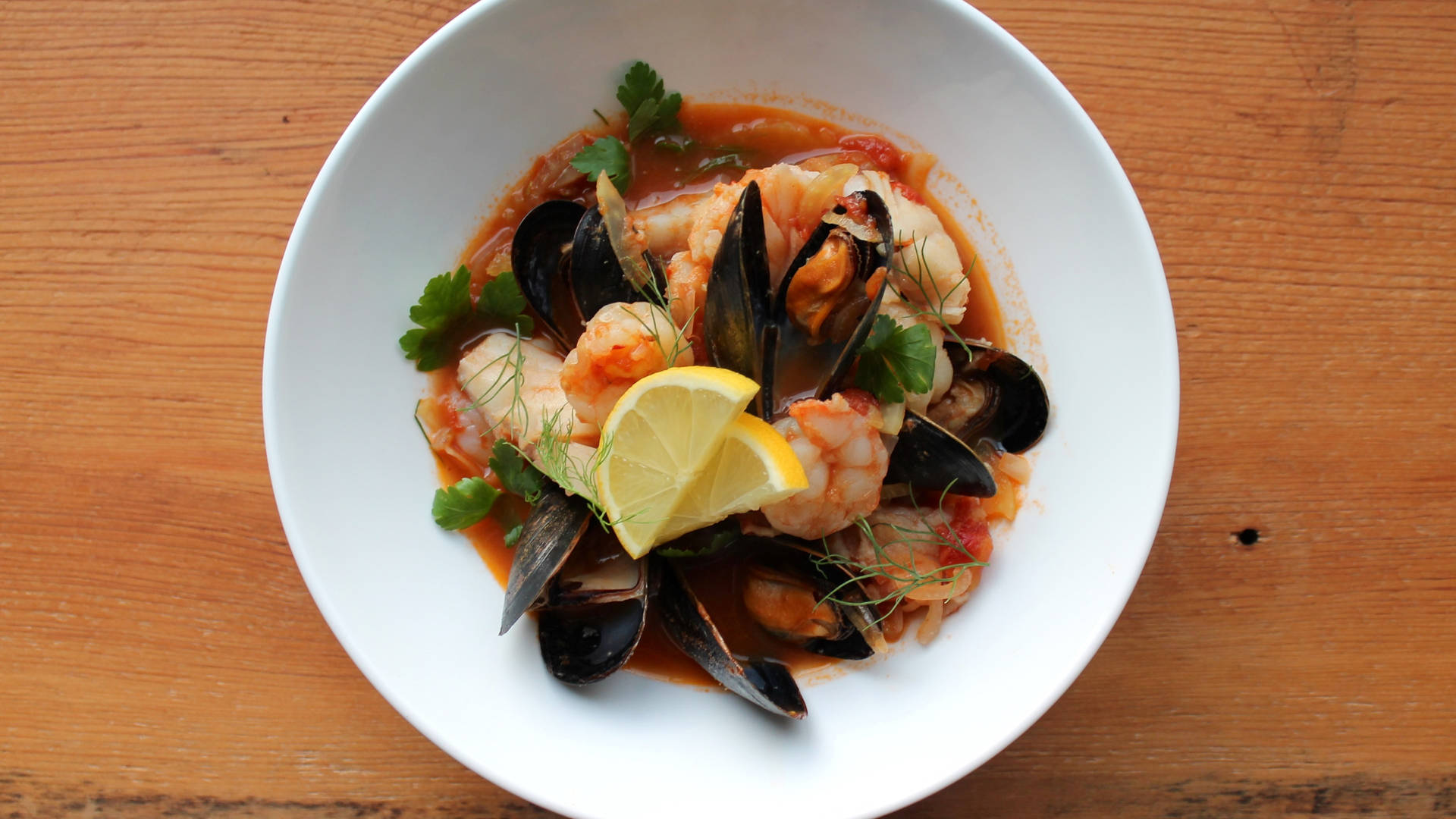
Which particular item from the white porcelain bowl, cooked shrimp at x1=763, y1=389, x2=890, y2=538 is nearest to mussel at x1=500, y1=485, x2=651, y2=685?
the white porcelain bowl

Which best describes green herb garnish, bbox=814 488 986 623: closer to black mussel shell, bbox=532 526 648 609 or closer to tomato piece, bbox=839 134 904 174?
black mussel shell, bbox=532 526 648 609

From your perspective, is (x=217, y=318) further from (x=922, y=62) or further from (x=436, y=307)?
(x=922, y=62)

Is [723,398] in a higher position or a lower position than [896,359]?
lower

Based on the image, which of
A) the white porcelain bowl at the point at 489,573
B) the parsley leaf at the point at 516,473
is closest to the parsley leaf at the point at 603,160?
the white porcelain bowl at the point at 489,573

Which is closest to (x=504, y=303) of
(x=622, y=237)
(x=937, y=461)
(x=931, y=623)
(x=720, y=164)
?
(x=622, y=237)

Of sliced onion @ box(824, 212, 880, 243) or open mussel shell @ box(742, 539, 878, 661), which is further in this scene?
open mussel shell @ box(742, 539, 878, 661)

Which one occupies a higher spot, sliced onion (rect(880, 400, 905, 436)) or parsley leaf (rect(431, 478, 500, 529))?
sliced onion (rect(880, 400, 905, 436))

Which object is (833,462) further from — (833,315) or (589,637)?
(589,637)

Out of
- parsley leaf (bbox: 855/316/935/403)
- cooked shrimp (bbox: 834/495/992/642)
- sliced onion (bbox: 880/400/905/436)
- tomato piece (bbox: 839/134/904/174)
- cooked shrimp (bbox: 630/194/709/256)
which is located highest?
tomato piece (bbox: 839/134/904/174)
